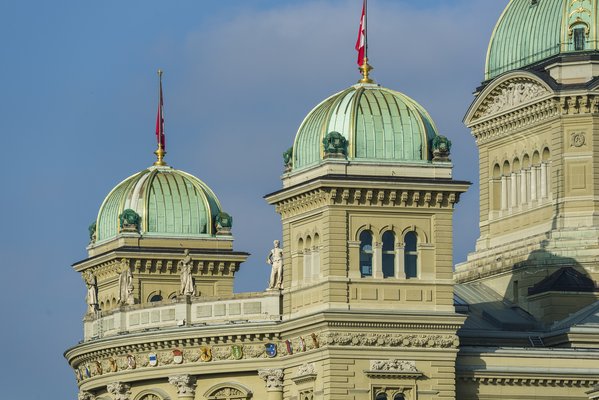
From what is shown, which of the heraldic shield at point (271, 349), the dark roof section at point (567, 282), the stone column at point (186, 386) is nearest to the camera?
the heraldic shield at point (271, 349)

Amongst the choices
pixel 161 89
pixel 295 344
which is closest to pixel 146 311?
pixel 295 344

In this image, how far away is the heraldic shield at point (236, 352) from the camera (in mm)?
125000

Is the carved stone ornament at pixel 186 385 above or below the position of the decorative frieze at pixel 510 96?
below

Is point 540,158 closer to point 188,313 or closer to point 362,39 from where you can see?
point 362,39

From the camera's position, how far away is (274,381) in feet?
406

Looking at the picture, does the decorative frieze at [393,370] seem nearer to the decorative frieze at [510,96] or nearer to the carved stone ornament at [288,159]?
the carved stone ornament at [288,159]

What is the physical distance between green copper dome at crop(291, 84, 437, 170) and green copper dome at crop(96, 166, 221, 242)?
765 inches

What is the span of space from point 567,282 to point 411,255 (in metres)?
15.9

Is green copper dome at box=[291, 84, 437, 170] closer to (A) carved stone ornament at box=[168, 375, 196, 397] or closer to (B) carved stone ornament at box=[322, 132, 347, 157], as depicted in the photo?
(B) carved stone ornament at box=[322, 132, 347, 157]

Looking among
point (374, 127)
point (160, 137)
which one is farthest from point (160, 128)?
point (374, 127)

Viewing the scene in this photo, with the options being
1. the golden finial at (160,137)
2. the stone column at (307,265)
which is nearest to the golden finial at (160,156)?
the golden finial at (160,137)

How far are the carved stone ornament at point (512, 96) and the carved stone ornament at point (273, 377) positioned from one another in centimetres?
2454

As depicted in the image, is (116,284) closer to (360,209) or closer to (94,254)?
(94,254)

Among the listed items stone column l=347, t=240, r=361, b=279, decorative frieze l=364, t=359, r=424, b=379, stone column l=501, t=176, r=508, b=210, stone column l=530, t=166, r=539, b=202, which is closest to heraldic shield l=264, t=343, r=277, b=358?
stone column l=347, t=240, r=361, b=279
